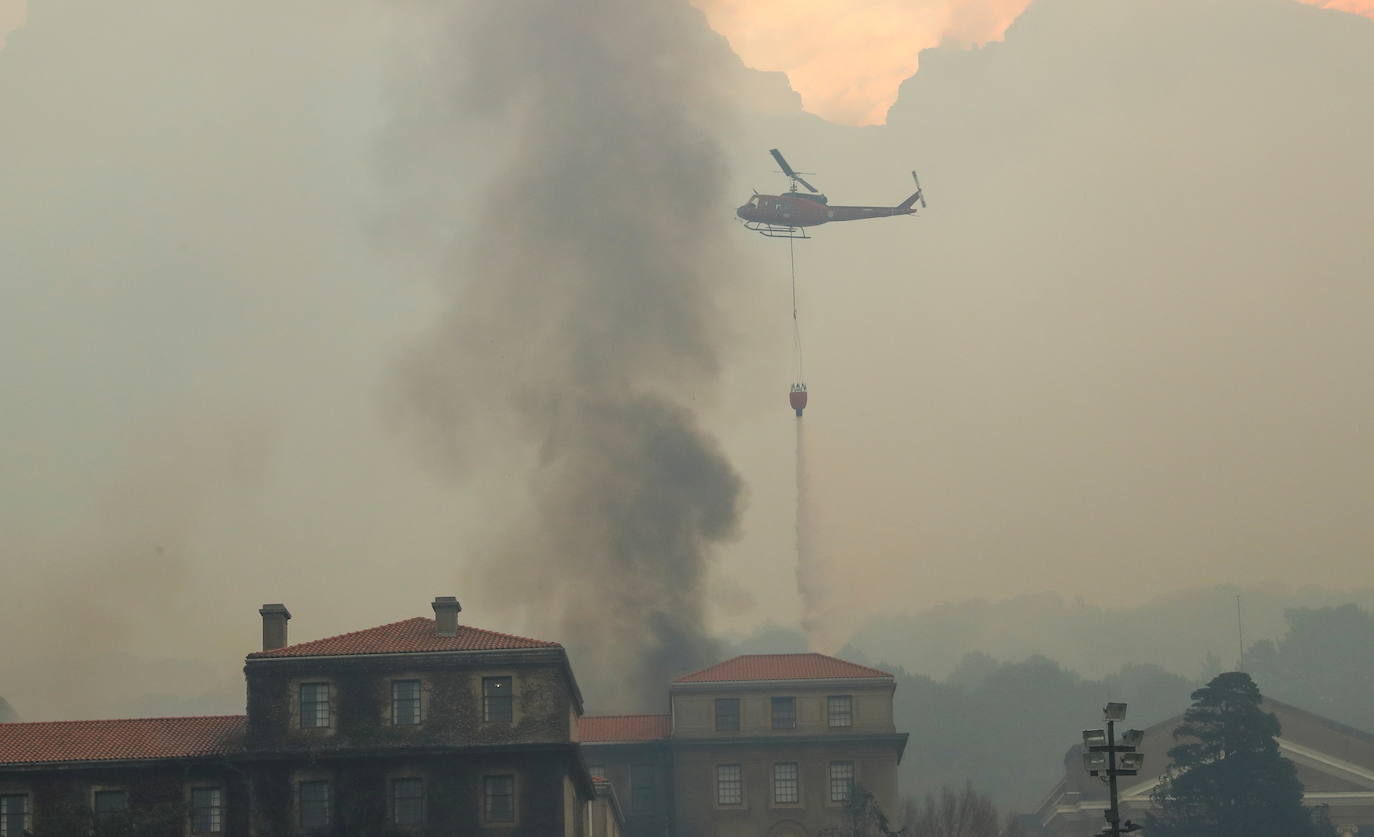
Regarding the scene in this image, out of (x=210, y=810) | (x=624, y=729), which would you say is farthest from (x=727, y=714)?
Result: (x=210, y=810)

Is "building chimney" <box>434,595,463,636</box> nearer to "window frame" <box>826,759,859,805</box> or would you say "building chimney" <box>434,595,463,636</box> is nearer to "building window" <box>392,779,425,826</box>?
"building window" <box>392,779,425,826</box>

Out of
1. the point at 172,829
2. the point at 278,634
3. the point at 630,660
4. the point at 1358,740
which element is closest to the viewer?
the point at 172,829

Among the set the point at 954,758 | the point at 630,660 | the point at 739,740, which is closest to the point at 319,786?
the point at 739,740

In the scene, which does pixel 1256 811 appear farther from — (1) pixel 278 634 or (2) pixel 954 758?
(2) pixel 954 758

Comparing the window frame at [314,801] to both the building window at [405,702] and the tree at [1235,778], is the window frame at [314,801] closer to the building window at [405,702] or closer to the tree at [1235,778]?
the building window at [405,702]

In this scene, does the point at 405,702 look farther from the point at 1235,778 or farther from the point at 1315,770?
the point at 1315,770

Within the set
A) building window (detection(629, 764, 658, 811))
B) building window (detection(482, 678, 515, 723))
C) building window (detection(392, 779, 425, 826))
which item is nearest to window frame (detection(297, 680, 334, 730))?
building window (detection(392, 779, 425, 826))

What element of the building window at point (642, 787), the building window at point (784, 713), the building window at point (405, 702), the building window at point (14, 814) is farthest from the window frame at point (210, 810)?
the building window at point (784, 713)
